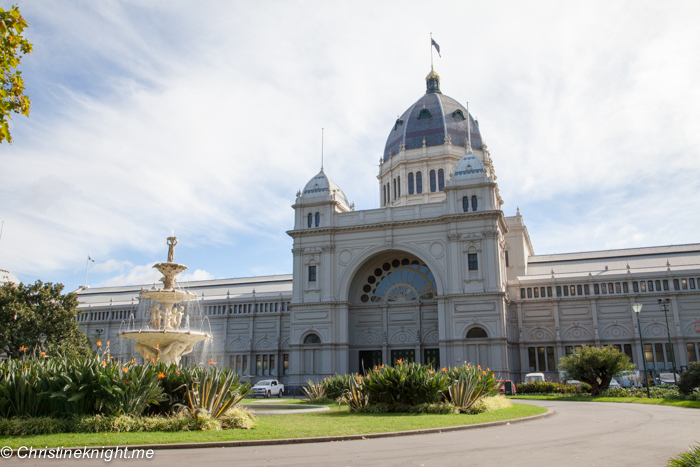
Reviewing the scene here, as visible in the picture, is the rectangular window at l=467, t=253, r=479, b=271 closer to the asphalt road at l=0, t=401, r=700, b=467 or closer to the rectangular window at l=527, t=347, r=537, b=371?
the rectangular window at l=527, t=347, r=537, b=371

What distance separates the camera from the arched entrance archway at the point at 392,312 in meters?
53.9

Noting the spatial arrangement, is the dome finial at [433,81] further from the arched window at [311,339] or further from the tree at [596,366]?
the tree at [596,366]

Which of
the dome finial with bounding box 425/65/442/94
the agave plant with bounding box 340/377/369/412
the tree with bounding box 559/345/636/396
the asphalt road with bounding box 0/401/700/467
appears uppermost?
the dome finial with bounding box 425/65/442/94

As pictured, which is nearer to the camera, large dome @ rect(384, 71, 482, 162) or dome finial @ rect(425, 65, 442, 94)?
large dome @ rect(384, 71, 482, 162)

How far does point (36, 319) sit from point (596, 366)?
132 ft

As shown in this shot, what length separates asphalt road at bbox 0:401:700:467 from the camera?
11.8m

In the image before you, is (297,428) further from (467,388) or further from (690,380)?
(690,380)

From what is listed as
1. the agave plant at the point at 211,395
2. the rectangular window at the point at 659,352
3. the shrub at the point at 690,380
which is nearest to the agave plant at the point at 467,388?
the agave plant at the point at 211,395

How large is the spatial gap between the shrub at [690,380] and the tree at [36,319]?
3977 centimetres

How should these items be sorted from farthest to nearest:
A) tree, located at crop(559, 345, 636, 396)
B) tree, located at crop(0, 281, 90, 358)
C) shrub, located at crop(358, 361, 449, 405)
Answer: tree, located at crop(0, 281, 90, 358) < tree, located at crop(559, 345, 636, 396) < shrub, located at crop(358, 361, 449, 405)

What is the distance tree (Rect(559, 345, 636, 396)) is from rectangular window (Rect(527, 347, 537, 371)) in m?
16.2

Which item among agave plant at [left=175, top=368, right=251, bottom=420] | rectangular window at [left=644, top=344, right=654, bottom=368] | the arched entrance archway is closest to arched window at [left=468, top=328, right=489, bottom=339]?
the arched entrance archway

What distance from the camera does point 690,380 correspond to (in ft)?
99.0

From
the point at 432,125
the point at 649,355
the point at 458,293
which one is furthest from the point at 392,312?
the point at 432,125
